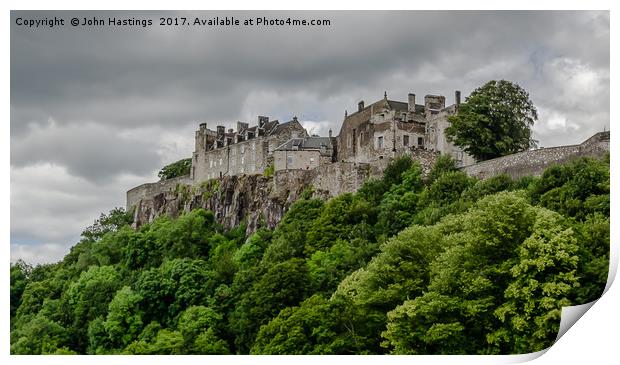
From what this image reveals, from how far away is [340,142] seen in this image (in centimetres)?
5538

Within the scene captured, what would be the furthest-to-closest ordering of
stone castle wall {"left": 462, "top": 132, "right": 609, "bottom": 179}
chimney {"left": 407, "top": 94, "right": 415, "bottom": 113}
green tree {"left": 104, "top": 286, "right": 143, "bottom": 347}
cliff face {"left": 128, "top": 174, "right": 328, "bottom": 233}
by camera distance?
1. chimney {"left": 407, "top": 94, "right": 415, "bottom": 113}
2. cliff face {"left": 128, "top": 174, "right": 328, "bottom": 233}
3. green tree {"left": 104, "top": 286, "right": 143, "bottom": 347}
4. stone castle wall {"left": 462, "top": 132, "right": 609, "bottom": 179}

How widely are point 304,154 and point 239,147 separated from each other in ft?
28.7

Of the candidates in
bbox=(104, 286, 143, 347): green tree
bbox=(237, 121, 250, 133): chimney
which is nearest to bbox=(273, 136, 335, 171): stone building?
bbox=(237, 121, 250, 133): chimney

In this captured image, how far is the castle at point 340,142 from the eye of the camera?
166 feet

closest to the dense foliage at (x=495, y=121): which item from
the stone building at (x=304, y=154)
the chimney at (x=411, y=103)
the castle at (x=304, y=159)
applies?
the castle at (x=304, y=159)

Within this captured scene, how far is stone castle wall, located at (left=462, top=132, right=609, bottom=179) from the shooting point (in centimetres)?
3666

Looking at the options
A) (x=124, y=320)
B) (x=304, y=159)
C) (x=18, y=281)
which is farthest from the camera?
(x=18, y=281)

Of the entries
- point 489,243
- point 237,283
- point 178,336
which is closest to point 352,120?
point 237,283

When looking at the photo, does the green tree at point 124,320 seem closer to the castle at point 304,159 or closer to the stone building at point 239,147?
the castle at point 304,159

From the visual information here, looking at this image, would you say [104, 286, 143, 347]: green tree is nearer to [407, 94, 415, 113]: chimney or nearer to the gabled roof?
the gabled roof

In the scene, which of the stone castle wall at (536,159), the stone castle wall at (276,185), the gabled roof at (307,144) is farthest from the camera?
the gabled roof at (307,144)

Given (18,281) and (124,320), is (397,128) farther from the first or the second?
(18,281)

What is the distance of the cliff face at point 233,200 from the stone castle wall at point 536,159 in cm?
949

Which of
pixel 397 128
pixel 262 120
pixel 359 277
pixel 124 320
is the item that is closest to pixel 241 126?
pixel 262 120
